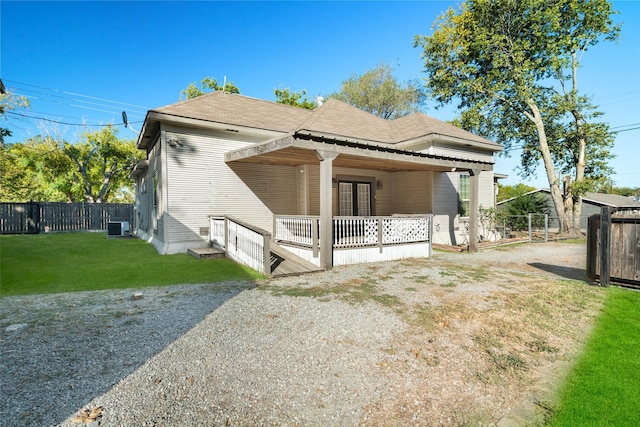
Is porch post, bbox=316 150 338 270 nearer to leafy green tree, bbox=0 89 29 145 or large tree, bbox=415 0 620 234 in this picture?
large tree, bbox=415 0 620 234

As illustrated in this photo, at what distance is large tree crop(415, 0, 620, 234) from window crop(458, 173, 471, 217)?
6.66 metres

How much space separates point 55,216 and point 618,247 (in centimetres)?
2610

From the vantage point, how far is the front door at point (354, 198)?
514 inches

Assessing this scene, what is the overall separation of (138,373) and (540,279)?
7753 millimetres

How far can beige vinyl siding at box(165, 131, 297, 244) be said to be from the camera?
9.90 metres

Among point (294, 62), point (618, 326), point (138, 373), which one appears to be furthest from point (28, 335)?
point (294, 62)

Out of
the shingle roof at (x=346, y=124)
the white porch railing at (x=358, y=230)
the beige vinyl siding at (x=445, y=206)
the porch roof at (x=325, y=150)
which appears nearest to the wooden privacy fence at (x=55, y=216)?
the porch roof at (x=325, y=150)

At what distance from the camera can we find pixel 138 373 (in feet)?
9.55

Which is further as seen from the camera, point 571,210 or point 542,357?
point 571,210

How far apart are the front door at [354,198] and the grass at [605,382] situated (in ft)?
31.3

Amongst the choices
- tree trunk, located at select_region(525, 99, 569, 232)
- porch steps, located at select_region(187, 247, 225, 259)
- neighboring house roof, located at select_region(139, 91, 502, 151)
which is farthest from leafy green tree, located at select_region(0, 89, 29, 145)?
tree trunk, located at select_region(525, 99, 569, 232)

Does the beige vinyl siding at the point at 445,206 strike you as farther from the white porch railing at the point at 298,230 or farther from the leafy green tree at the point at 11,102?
the leafy green tree at the point at 11,102

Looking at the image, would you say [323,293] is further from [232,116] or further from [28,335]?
[232,116]

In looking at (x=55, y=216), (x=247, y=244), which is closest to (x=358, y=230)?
(x=247, y=244)
